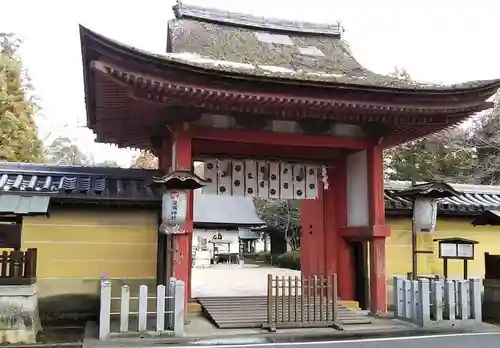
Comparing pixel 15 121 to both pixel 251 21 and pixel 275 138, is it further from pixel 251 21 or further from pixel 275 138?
pixel 275 138

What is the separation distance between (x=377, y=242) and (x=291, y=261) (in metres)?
20.8

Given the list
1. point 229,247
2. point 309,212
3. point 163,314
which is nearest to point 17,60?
point 229,247

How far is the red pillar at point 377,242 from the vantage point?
1022 cm

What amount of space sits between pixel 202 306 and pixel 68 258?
2.99 m

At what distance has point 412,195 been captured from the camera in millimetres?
10258

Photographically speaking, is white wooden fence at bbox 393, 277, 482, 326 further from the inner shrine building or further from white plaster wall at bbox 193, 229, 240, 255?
white plaster wall at bbox 193, 229, 240, 255

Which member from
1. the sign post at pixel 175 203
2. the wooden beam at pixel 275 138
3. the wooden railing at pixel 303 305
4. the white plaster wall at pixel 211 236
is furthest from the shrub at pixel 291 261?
the sign post at pixel 175 203

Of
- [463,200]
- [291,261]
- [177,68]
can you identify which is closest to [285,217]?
[291,261]

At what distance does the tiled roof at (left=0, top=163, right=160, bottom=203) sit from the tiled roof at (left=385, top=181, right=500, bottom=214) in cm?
571

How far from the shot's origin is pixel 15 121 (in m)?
24.3

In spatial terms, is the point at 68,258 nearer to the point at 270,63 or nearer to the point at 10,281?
the point at 10,281

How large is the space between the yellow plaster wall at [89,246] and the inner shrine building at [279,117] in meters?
1.36

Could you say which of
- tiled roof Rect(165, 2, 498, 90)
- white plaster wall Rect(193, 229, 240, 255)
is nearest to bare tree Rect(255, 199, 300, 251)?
white plaster wall Rect(193, 229, 240, 255)

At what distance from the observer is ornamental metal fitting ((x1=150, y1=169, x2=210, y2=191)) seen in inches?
341
